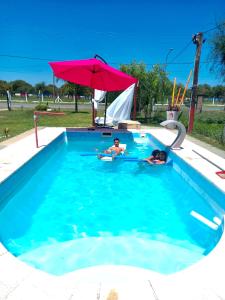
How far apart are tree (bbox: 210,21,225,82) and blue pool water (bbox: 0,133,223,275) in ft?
31.6

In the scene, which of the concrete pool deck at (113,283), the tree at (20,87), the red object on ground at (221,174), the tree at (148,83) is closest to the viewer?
the concrete pool deck at (113,283)

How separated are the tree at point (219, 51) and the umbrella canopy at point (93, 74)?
6.66 metres

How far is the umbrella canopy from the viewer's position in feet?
31.7

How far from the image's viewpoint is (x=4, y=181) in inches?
185

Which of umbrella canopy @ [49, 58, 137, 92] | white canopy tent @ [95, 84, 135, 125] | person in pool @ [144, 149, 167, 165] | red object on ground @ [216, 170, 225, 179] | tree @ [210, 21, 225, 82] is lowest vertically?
person in pool @ [144, 149, 167, 165]

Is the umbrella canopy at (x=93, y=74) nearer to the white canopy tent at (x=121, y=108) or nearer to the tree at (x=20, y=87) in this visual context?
the white canopy tent at (x=121, y=108)

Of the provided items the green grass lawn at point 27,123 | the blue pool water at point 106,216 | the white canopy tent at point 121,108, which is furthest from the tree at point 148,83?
the blue pool water at point 106,216

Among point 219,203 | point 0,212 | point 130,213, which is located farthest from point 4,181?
point 219,203

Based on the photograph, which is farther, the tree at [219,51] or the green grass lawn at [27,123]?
the tree at [219,51]

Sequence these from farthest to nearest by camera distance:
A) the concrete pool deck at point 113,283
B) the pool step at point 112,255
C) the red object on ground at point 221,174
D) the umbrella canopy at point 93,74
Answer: the umbrella canopy at point 93,74 < the red object on ground at point 221,174 < the pool step at point 112,255 < the concrete pool deck at point 113,283

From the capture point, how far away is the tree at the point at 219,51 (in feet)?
46.0

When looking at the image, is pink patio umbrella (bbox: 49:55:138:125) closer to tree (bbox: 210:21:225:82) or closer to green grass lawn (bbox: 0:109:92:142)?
green grass lawn (bbox: 0:109:92:142)

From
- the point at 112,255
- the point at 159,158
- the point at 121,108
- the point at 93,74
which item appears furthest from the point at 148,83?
the point at 112,255

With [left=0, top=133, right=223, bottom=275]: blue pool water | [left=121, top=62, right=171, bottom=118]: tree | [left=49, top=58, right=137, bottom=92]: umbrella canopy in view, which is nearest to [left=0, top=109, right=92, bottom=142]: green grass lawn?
[left=49, top=58, right=137, bottom=92]: umbrella canopy
